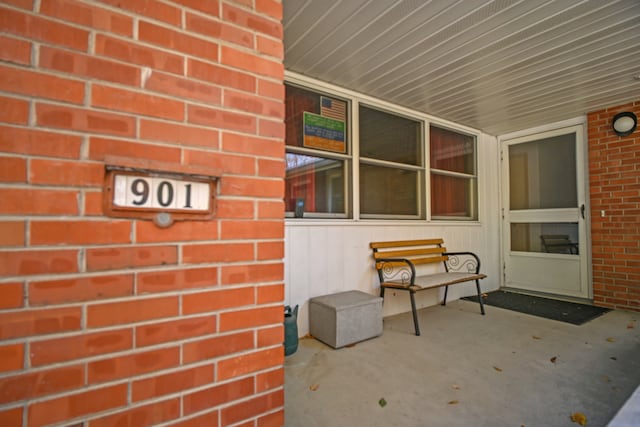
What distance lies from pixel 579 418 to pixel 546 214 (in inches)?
137

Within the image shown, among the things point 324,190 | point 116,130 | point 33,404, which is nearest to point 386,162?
point 324,190

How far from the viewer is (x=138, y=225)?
0.79 meters

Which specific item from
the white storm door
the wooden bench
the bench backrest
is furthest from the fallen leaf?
the white storm door

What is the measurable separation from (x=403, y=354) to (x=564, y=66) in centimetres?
301

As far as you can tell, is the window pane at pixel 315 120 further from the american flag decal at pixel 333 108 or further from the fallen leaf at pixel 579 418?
the fallen leaf at pixel 579 418

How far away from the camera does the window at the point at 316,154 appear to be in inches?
115

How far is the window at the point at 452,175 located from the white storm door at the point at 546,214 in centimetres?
62

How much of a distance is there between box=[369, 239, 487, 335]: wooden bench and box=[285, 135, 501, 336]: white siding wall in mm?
111

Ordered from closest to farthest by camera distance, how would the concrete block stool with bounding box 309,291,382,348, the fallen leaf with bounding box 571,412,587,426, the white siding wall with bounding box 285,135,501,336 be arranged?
the fallen leaf with bounding box 571,412,587,426 < the concrete block stool with bounding box 309,291,382,348 < the white siding wall with bounding box 285,135,501,336

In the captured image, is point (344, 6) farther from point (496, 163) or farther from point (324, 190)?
point (496, 163)

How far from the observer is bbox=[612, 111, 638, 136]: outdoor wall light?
11.5ft

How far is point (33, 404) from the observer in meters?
0.67

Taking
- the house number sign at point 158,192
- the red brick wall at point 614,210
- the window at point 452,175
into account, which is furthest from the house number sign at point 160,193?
the red brick wall at point 614,210

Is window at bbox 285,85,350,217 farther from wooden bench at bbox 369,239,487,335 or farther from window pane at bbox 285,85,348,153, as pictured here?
wooden bench at bbox 369,239,487,335
